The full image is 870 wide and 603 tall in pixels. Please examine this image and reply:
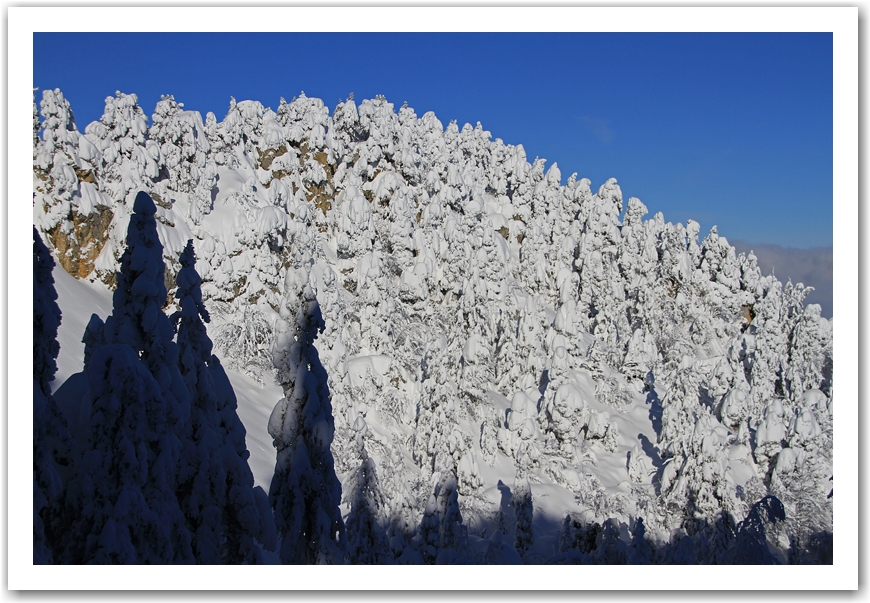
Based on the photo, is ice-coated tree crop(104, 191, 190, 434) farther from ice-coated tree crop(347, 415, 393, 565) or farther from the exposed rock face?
the exposed rock face

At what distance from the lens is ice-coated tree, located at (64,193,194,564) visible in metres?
8.88

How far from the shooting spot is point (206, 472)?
425 inches

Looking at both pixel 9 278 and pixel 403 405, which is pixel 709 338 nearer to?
pixel 403 405

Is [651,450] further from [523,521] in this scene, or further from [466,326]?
[523,521]

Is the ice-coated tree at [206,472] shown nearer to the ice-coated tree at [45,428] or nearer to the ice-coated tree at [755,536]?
the ice-coated tree at [45,428]

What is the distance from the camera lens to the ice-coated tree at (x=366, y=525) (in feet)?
52.1

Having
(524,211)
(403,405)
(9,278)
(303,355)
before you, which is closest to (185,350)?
(303,355)

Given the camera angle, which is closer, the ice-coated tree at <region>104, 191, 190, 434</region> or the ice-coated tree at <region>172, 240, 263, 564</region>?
the ice-coated tree at <region>104, 191, 190, 434</region>

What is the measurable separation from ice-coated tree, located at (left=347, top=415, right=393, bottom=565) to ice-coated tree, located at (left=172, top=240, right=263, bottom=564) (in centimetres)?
462

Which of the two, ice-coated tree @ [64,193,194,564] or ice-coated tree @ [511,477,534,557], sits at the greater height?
ice-coated tree @ [64,193,194,564]

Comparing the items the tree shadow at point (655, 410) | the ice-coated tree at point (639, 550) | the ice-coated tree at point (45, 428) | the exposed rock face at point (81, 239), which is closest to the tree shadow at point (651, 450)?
the tree shadow at point (655, 410)

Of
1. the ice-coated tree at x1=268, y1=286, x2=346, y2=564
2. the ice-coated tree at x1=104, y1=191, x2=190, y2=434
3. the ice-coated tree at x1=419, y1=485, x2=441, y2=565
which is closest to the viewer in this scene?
the ice-coated tree at x1=104, y1=191, x2=190, y2=434

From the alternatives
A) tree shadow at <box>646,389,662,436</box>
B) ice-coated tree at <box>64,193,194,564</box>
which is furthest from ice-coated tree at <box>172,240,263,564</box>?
tree shadow at <box>646,389,662,436</box>
